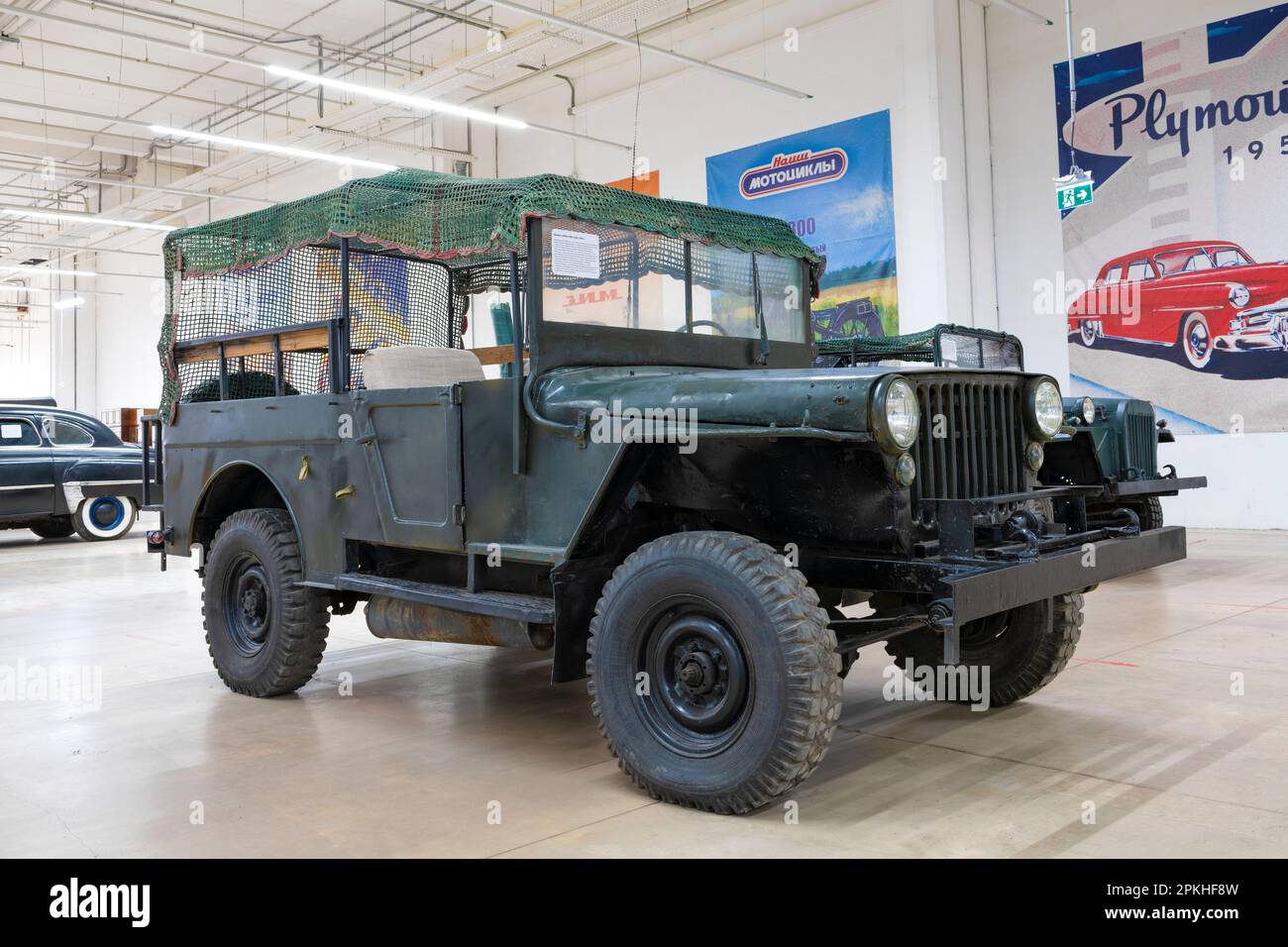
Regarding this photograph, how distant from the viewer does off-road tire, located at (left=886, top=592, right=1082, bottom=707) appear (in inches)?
177

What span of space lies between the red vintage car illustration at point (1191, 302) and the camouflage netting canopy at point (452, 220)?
26.7 feet

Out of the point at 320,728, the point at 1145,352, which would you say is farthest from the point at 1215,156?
the point at 320,728

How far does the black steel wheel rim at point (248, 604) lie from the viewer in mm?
5215

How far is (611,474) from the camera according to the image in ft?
11.9

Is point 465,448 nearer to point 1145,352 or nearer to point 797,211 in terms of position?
point 1145,352

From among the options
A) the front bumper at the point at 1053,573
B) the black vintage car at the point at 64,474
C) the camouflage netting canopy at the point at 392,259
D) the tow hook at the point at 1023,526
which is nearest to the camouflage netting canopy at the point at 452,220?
the camouflage netting canopy at the point at 392,259

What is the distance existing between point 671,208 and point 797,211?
10296mm

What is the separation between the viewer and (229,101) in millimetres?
19812

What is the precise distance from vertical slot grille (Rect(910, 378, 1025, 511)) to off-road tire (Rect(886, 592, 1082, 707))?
909mm

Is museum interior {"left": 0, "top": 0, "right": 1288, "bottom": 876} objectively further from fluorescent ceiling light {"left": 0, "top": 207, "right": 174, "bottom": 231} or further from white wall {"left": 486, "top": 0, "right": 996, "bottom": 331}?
fluorescent ceiling light {"left": 0, "top": 207, "right": 174, "bottom": 231}

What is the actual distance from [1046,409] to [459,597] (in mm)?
2222

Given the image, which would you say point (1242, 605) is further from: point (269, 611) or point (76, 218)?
point (76, 218)

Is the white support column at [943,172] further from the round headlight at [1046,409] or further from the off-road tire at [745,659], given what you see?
the off-road tire at [745,659]

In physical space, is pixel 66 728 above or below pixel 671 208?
below
